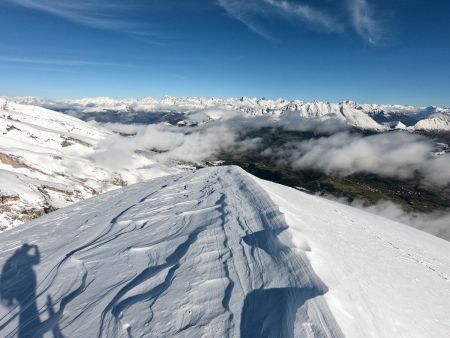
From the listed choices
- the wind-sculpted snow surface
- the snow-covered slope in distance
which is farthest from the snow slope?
the snow-covered slope in distance

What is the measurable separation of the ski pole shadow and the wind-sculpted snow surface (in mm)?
32

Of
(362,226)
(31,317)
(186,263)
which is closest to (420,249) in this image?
(362,226)

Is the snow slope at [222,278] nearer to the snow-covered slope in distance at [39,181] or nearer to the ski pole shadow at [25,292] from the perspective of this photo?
the ski pole shadow at [25,292]

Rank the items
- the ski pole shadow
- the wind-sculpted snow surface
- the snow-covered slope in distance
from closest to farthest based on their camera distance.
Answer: the wind-sculpted snow surface, the ski pole shadow, the snow-covered slope in distance

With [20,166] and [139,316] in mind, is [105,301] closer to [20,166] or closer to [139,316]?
[139,316]

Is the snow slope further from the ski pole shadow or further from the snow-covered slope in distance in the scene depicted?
the snow-covered slope in distance

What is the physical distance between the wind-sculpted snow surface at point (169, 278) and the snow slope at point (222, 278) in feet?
0.10

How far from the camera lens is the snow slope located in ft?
20.4

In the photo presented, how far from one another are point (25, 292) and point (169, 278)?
422cm

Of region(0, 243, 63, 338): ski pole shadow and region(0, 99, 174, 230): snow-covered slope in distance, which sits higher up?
region(0, 243, 63, 338): ski pole shadow

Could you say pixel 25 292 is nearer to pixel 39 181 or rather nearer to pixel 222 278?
pixel 222 278

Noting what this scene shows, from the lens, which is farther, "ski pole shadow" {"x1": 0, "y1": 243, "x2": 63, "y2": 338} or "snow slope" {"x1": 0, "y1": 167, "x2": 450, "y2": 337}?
"ski pole shadow" {"x1": 0, "y1": 243, "x2": 63, "y2": 338}

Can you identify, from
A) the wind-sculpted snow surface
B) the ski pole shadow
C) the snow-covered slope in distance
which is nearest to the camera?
the wind-sculpted snow surface

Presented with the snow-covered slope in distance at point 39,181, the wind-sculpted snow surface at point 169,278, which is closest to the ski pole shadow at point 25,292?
the wind-sculpted snow surface at point 169,278
